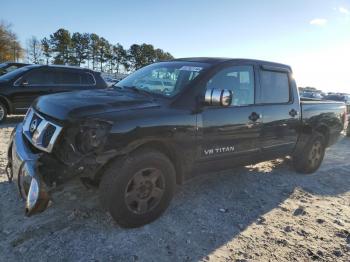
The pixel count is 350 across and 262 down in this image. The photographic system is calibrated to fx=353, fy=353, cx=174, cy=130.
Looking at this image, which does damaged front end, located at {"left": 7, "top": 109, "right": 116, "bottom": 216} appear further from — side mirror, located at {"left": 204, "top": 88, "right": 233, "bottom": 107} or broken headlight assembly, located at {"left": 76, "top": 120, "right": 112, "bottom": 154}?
side mirror, located at {"left": 204, "top": 88, "right": 233, "bottom": 107}

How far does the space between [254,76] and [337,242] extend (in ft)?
7.54

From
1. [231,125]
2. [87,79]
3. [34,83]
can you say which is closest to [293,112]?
[231,125]

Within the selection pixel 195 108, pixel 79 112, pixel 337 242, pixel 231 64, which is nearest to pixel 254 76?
pixel 231 64

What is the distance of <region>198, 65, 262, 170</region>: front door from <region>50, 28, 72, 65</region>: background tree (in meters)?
68.6

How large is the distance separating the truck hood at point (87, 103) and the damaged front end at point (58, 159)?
10 centimetres

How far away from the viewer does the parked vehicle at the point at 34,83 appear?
9.50 m

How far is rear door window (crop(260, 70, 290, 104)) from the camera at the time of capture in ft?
16.4

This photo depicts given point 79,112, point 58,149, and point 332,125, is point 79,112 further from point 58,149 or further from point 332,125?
point 332,125

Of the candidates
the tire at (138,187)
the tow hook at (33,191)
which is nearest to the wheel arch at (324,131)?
the tire at (138,187)

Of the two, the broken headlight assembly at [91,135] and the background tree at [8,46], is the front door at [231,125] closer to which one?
the broken headlight assembly at [91,135]

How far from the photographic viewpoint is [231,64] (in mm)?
4523

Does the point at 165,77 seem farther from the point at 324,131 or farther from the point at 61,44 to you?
the point at 61,44

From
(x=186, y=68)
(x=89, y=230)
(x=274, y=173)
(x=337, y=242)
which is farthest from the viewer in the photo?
(x=274, y=173)

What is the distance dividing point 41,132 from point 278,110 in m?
3.28
